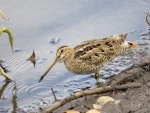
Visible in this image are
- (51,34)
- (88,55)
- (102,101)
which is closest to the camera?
(102,101)

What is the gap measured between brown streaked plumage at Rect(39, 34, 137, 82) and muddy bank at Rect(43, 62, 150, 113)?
429mm

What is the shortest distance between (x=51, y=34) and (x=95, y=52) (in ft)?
4.20

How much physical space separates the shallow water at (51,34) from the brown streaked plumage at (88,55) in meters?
0.27

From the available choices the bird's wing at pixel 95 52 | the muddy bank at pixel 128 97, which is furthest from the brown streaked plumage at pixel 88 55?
the muddy bank at pixel 128 97

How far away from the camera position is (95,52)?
6664 millimetres

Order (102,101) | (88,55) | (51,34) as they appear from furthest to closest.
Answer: (51,34) → (88,55) → (102,101)

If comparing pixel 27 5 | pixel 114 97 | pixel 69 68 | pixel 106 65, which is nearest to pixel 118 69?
pixel 106 65

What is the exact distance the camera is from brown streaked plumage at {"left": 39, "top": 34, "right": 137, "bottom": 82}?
6648 mm

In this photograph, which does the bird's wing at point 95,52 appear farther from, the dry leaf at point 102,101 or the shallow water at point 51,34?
the dry leaf at point 102,101

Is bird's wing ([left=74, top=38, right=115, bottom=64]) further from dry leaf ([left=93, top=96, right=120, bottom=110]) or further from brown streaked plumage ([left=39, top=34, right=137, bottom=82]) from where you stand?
dry leaf ([left=93, top=96, right=120, bottom=110])

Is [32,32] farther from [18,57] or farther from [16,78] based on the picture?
[16,78]

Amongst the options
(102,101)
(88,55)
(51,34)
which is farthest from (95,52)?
(51,34)

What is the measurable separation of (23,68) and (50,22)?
116 cm

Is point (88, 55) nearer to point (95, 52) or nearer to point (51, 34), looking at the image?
point (95, 52)
